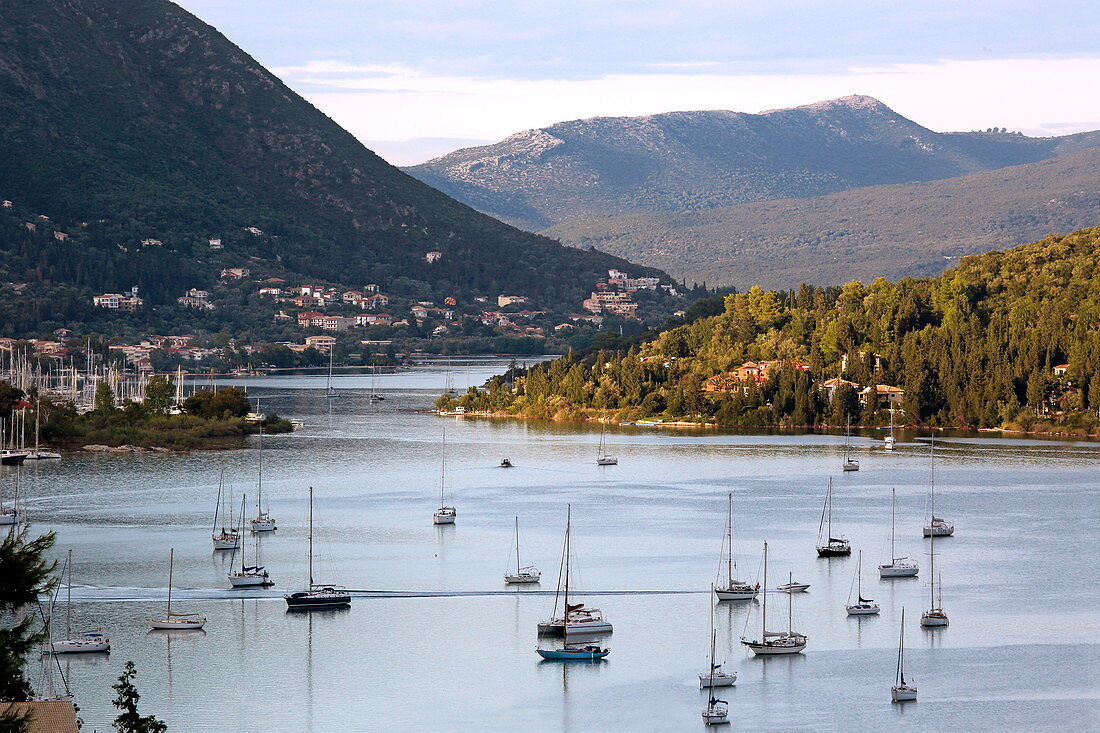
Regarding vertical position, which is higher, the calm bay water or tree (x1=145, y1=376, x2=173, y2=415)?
tree (x1=145, y1=376, x2=173, y2=415)

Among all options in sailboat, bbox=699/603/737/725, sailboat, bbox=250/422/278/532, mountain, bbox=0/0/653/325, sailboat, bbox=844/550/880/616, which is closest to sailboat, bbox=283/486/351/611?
sailboat, bbox=699/603/737/725

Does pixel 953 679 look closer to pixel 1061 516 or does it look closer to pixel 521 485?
pixel 1061 516

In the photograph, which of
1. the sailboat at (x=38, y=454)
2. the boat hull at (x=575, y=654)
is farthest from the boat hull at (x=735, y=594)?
the sailboat at (x=38, y=454)

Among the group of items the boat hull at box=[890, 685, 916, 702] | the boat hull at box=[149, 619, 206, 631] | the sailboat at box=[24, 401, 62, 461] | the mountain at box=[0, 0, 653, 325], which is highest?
the mountain at box=[0, 0, 653, 325]

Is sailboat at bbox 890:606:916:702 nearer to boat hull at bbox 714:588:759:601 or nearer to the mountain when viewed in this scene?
boat hull at bbox 714:588:759:601

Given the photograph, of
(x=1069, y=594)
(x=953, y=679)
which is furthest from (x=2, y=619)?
(x=1069, y=594)

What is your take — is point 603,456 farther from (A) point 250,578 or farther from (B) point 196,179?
(B) point 196,179

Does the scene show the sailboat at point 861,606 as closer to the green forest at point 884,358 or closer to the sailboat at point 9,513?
the sailboat at point 9,513

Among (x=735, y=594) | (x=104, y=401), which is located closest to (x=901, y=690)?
(x=735, y=594)
